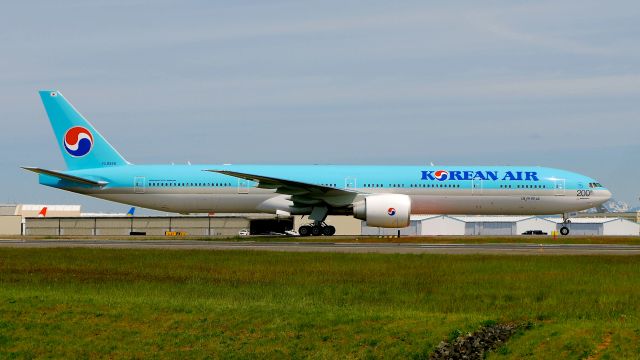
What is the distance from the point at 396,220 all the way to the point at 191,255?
16751 mm

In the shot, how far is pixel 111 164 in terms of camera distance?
51.8 m

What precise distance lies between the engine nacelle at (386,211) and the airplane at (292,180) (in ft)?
7.66

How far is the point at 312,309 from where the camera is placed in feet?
60.2

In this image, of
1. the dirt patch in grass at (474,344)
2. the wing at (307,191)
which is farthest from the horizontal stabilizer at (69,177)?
the dirt patch in grass at (474,344)

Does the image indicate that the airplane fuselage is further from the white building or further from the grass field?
the white building

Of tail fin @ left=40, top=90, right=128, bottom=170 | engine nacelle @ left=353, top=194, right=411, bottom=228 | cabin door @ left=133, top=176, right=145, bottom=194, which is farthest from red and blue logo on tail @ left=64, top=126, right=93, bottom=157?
engine nacelle @ left=353, top=194, right=411, bottom=228

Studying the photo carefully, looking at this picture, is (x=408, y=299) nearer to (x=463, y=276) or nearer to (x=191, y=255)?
(x=463, y=276)

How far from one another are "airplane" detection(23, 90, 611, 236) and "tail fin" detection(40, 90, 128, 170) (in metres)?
0.06

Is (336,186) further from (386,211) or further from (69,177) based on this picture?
(69,177)

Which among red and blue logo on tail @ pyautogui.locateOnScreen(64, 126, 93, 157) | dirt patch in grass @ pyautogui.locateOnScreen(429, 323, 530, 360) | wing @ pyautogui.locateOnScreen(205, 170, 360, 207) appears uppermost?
red and blue logo on tail @ pyautogui.locateOnScreen(64, 126, 93, 157)

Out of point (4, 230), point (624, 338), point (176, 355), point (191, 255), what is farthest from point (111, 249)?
point (4, 230)

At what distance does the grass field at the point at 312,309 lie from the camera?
15.9m

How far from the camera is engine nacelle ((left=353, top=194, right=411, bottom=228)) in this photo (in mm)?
45531

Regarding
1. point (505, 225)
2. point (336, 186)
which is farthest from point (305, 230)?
point (505, 225)
